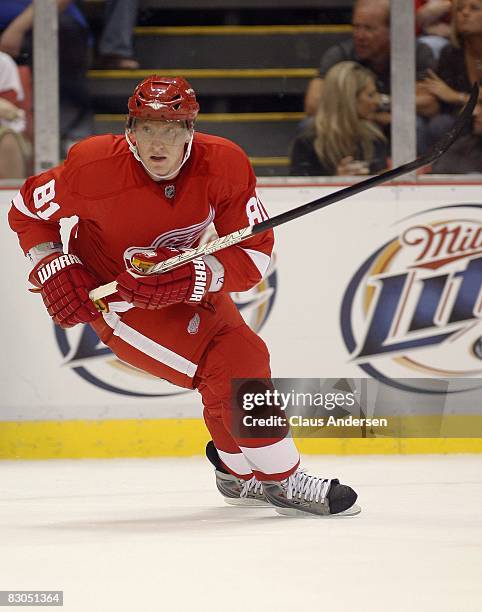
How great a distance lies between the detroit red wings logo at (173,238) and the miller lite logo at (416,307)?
1476 mm

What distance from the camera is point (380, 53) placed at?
4.91m

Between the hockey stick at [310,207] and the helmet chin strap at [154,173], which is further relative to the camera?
the helmet chin strap at [154,173]

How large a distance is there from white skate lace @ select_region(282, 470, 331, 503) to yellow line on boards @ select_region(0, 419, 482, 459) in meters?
1.46

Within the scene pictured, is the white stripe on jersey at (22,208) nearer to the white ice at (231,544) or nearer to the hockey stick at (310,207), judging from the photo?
the hockey stick at (310,207)

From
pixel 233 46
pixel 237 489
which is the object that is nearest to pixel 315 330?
pixel 233 46

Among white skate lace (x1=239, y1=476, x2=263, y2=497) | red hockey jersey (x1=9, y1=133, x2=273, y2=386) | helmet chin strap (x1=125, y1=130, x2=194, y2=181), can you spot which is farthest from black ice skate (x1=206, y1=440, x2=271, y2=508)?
helmet chin strap (x1=125, y1=130, x2=194, y2=181)

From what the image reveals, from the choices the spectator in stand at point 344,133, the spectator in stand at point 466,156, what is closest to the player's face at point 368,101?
the spectator in stand at point 344,133

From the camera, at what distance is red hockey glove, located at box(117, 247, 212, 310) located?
320 cm

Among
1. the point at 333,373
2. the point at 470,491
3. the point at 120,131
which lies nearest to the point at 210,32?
the point at 120,131

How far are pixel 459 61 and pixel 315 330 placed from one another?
1.15 meters

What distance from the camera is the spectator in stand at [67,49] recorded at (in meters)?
4.93

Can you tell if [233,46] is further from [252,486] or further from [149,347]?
[252,486]

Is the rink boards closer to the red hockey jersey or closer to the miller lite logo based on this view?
the miller lite logo

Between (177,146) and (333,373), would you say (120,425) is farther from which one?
(177,146)
